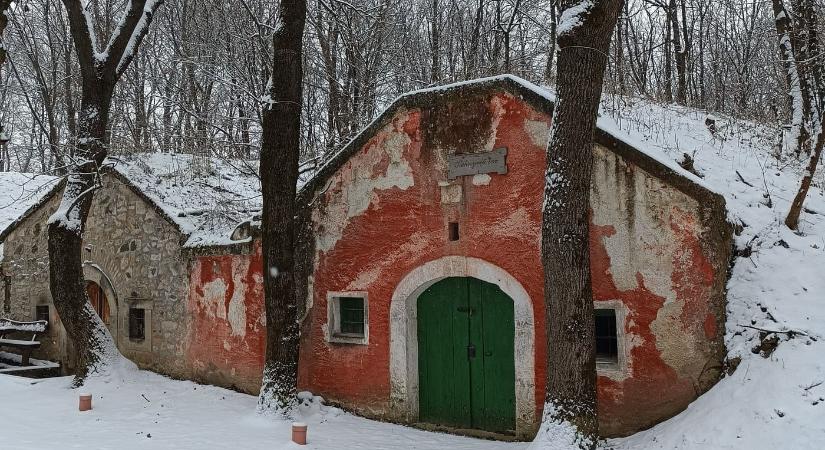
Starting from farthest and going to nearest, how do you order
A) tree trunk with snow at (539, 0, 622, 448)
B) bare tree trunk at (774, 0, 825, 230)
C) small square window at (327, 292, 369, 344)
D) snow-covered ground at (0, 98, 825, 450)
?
bare tree trunk at (774, 0, 825, 230) → small square window at (327, 292, 369, 344) → tree trunk with snow at (539, 0, 622, 448) → snow-covered ground at (0, 98, 825, 450)

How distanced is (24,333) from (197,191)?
4.69m

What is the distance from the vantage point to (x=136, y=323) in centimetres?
1185

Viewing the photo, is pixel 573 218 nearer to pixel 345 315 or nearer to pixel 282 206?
pixel 282 206

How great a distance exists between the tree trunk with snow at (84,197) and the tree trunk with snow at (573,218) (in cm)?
763

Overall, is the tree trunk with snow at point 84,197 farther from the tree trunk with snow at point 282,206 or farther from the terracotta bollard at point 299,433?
the terracotta bollard at point 299,433

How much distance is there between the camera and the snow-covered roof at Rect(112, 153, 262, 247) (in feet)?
36.1

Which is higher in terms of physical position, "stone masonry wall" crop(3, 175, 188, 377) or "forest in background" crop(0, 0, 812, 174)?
"forest in background" crop(0, 0, 812, 174)

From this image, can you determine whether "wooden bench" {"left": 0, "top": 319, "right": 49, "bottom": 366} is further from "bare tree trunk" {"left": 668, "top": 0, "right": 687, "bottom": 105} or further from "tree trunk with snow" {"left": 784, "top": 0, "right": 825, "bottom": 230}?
"bare tree trunk" {"left": 668, "top": 0, "right": 687, "bottom": 105}

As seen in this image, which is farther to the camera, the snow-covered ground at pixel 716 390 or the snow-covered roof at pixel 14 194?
the snow-covered roof at pixel 14 194

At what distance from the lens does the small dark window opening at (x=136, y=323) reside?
1173 centimetres

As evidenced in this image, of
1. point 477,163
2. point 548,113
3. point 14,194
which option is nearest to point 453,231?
point 477,163

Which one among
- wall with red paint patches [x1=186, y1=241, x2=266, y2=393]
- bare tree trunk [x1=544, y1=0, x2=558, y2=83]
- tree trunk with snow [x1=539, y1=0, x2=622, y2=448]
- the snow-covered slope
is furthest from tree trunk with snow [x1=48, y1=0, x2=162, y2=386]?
bare tree trunk [x1=544, y1=0, x2=558, y2=83]

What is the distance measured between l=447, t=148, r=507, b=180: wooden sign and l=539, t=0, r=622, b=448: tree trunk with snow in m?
1.63

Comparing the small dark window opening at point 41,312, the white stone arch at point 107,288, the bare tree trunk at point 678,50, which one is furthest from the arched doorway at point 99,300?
the bare tree trunk at point 678,50
